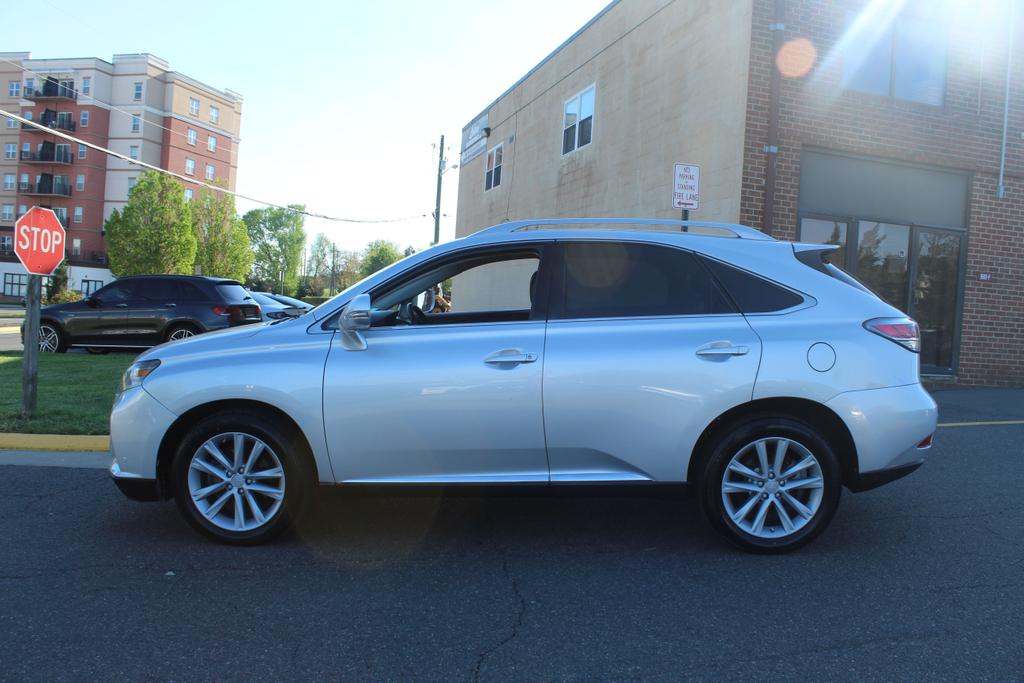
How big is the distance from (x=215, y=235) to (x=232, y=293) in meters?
51.8

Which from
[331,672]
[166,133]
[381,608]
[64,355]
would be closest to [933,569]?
[381,608]

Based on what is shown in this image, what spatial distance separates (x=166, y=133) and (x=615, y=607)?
2936 inches

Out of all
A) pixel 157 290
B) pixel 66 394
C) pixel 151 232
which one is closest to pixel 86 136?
pixel 151 232

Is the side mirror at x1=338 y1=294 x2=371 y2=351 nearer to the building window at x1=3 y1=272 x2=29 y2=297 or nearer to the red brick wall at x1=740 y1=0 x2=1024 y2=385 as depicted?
the red brick wall at x1=740 y1=0 x2=1024 y2=385

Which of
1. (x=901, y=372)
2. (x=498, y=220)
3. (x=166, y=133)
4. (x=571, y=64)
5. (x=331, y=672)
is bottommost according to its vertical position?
(x=331, y=672)

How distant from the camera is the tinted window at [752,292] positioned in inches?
161

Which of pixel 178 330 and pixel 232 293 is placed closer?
pixel 178 330

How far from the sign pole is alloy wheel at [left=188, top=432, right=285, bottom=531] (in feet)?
14.2

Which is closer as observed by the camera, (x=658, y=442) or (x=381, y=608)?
(x=381, y=608)

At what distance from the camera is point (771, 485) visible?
13.1ft

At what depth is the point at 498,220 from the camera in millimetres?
22391

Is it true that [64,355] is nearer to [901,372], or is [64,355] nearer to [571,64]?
[571,64]

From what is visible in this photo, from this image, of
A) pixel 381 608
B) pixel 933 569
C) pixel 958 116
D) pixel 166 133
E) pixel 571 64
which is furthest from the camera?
pixel 166 133

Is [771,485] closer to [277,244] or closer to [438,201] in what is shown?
[438,201]
